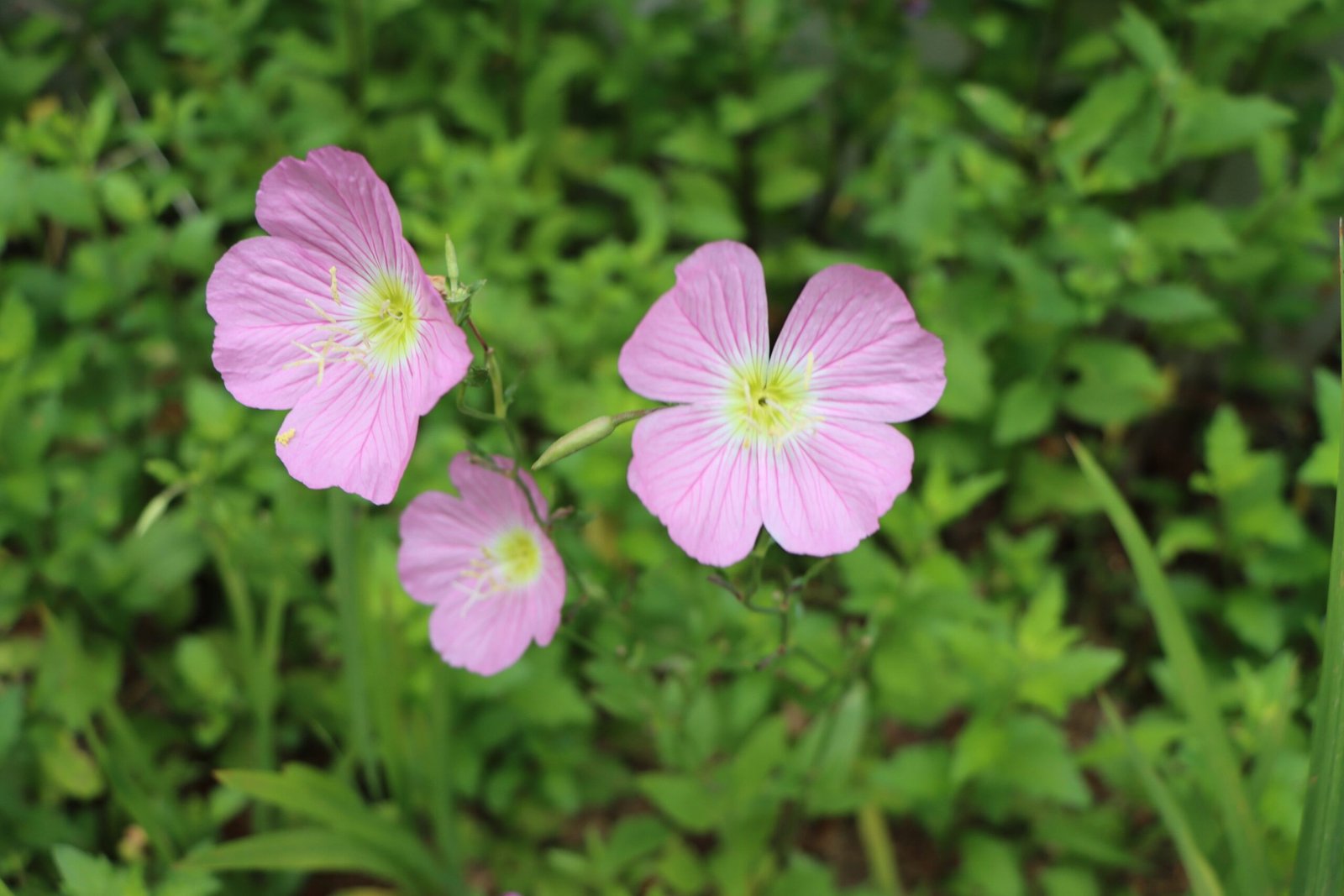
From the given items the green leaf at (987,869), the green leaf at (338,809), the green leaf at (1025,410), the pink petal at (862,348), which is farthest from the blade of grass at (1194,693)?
the green leaf at (338,809)

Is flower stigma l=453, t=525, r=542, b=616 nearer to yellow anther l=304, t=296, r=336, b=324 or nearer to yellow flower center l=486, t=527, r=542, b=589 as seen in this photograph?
yellow flower center l=486, t=527, r=542, b=589

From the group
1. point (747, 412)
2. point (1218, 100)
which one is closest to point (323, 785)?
point (747, 412)

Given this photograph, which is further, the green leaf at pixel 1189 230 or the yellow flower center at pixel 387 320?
the green leaf at pixel 1189 230

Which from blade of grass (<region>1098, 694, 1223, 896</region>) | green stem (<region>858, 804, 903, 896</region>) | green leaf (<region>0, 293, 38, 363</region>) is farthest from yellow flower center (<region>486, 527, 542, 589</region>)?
green leaf (<region>0, 293, 38, 363</region>)

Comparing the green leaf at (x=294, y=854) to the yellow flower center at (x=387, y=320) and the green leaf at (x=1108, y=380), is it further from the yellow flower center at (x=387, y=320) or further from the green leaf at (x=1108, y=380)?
the green leaf at (x=1108, y=380)


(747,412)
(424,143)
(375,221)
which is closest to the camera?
(375,221)

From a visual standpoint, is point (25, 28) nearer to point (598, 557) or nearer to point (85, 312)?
point (85, 312)

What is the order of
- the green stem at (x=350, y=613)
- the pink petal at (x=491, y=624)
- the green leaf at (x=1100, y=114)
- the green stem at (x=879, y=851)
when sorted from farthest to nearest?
the green leaf at (x=1100, y=114), the green stem at (x=879, y=851), the green stem at (x=350, y=613), the pink petal at (x=491, y=624)
